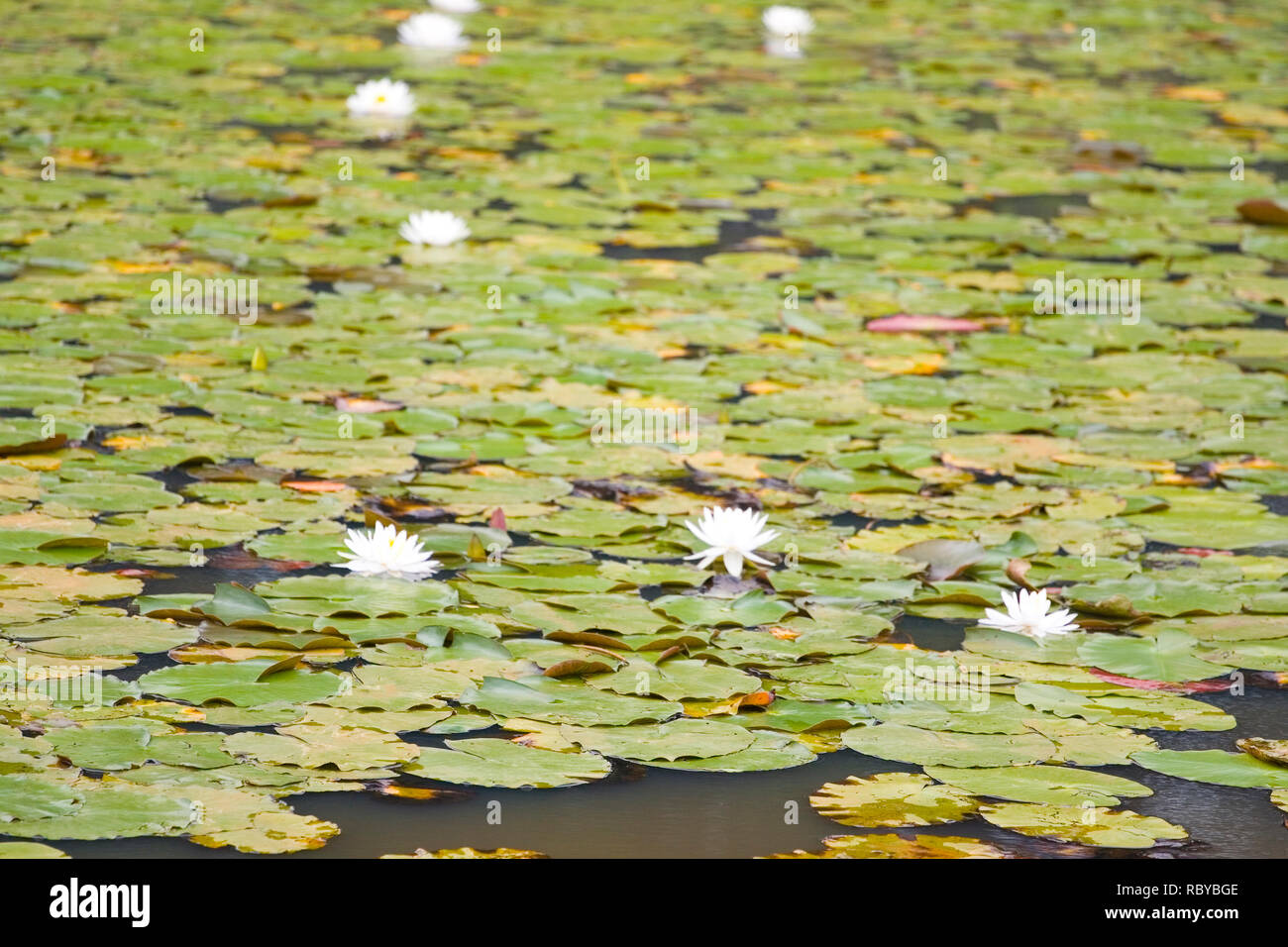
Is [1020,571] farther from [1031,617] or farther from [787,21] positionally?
[787,21]

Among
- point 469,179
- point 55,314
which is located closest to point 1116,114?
point 469,179

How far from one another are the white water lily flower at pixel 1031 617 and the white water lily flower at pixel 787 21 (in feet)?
18.5

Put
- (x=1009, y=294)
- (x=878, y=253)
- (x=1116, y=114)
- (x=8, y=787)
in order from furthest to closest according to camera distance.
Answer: (x=1116, y=114) → (x=878, y=253) → (x=1009, y=294) → (x=8, y=787)

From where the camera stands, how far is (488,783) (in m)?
2.35

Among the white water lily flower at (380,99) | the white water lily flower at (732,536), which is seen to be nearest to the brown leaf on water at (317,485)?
the white water lily flower at (732,536)

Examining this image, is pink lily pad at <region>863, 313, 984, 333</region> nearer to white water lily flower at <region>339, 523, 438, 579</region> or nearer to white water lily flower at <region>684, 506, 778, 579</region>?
white water lily flower at <region>684, 506, 778, 579</region>

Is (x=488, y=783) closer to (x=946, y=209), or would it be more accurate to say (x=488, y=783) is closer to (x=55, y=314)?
(x=55, y=314)

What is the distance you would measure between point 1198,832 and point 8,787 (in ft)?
5.26

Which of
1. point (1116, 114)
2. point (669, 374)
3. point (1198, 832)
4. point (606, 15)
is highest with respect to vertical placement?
point (606, 15)

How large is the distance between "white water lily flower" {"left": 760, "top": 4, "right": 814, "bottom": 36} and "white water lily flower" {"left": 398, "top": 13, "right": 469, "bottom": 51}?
1.48 m

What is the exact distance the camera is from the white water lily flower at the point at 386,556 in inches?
118

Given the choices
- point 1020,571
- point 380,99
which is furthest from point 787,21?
→ point 1020,571

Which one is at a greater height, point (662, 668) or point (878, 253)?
point (878, 253)

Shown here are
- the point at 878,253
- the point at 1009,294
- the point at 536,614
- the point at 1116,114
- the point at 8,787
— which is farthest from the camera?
the point at 1116,114
